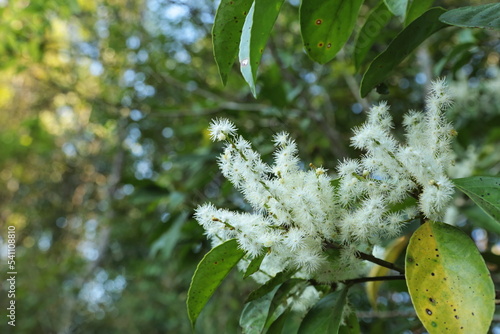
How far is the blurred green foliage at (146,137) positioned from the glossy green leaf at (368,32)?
1.18 ft

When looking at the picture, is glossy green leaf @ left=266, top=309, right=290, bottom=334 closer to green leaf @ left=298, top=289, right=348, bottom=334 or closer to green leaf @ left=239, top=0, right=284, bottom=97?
green leaf @ left=298, top=289, right=348, bottom=334

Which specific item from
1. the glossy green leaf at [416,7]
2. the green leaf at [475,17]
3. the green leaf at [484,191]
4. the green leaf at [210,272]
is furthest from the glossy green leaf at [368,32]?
the green leaf at [210,272]

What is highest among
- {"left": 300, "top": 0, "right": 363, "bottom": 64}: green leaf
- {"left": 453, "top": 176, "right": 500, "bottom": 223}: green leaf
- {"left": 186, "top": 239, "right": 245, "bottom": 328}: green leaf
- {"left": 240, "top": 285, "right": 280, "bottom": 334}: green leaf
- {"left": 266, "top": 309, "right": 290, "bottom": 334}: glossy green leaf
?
{"left": 300, "top": 0, "right": 363, "bottom": 64}: green leaf

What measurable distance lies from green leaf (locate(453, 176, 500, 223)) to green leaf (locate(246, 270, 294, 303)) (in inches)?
10.7

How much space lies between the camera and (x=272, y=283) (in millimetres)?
742

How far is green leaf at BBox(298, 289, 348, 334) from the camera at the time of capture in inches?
28.9

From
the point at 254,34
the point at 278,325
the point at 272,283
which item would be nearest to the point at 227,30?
the point at 254,34

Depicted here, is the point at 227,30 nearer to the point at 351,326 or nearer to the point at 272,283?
the point at 272,283

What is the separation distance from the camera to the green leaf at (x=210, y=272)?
2.23ft

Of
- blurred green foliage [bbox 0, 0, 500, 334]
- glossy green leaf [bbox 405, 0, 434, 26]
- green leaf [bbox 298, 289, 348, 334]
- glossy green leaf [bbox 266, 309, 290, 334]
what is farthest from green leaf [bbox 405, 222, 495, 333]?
blurred green foliage [bbox 0, 0, 500, 334]

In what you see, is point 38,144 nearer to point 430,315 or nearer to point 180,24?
point 180,24

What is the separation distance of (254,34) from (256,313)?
43cm

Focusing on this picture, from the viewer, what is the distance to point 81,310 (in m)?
4.12

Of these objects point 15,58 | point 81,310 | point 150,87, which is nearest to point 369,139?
point 15,58
